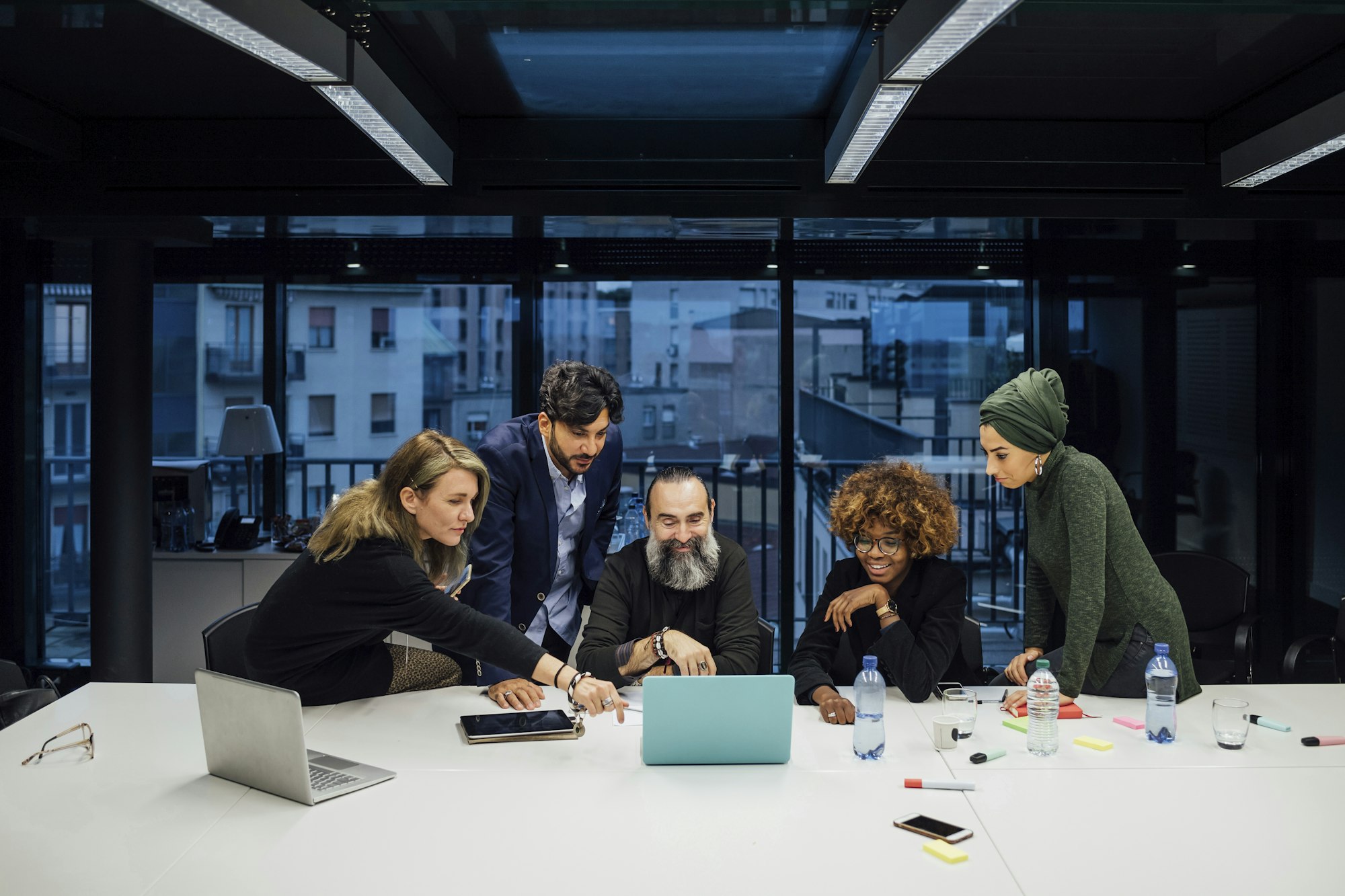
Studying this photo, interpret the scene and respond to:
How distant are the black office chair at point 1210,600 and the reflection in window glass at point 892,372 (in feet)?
4.24

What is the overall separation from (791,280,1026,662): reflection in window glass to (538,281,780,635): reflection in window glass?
7.1 inches

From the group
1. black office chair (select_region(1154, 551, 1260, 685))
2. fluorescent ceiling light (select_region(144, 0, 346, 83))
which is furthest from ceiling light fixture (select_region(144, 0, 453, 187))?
black office chair (select_region(1154, 551, 1260, 685))

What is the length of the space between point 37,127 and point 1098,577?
13.3ft

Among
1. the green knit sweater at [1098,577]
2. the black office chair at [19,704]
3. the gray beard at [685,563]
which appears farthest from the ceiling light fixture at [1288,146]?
the black office chair at [19,704]

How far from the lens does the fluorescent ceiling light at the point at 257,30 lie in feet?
6.69

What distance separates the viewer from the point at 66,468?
17.5 feet

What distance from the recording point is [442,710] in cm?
268

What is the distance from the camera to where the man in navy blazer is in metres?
3.12

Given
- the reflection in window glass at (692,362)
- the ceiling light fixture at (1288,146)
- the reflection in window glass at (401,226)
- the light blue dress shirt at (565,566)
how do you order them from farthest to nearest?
the reflection in window glass at (692,362), the reflection in window glass at (401,226), the light blue dress shirt at (565,566), the ceiling light fixture at (1288,146)

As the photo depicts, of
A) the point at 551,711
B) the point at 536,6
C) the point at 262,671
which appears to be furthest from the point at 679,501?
the point at 536,6

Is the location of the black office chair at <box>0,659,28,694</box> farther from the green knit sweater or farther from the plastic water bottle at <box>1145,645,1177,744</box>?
the plastic water bottle at <box>1145,645,1177,744</box>

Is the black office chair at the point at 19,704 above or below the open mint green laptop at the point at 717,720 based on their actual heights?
below

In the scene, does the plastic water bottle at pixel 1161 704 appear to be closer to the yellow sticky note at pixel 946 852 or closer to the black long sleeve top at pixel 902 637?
the black long sleeve top at pixel 902 637

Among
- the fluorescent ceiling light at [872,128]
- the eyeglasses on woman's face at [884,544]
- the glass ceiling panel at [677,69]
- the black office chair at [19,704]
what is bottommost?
the black office chair at [19,704]
